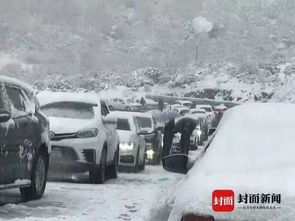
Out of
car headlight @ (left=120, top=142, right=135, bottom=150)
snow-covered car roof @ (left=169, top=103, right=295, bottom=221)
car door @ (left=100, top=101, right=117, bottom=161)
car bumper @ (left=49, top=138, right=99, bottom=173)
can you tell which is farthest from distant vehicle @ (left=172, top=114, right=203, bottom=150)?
snow-covered car roof @ (left=169, top=103, right=295, bottom=221)

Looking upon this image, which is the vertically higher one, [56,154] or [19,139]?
[19,139]

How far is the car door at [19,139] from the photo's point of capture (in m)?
10.0

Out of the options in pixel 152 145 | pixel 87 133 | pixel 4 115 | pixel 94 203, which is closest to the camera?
pixel 4 115

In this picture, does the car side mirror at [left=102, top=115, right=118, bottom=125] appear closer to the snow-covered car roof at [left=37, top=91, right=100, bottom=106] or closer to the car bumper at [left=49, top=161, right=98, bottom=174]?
the snow-covered car roof at [left=37, top=91, right=100, bottom=106]

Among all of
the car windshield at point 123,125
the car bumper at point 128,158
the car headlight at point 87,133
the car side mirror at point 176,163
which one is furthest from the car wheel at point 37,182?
the car windshield at point 123,125

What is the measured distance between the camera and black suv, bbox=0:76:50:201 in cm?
980

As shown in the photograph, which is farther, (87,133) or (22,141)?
(87,133)

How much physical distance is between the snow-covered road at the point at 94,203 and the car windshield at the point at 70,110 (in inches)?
60.0

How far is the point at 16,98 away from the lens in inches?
432

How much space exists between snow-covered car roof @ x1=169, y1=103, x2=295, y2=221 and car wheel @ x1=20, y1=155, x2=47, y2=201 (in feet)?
18.9

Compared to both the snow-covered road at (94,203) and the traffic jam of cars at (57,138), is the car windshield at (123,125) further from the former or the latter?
the snow-covered road at (94,203)

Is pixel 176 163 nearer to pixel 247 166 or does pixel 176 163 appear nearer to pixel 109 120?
pixel 247 166

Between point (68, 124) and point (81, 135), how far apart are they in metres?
0.40

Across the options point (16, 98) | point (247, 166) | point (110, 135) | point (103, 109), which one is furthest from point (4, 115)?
point (103, 109)
